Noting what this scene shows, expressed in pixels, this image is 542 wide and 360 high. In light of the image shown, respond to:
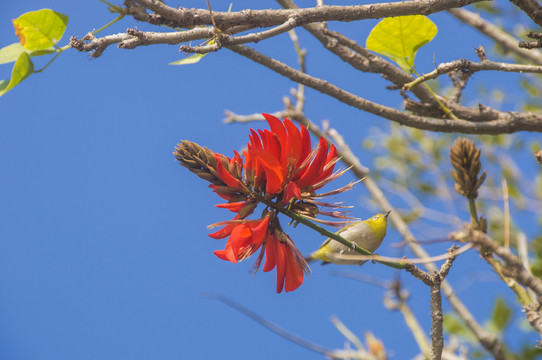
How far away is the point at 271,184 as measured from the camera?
3.14ft

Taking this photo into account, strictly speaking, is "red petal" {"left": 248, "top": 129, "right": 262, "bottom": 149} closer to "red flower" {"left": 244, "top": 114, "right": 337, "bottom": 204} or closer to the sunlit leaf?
"red flower" {"left": 244, "top": 114, "right": 337, "bottom": 204}

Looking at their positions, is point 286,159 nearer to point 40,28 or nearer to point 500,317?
point 40,28

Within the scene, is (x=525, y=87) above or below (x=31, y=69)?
above

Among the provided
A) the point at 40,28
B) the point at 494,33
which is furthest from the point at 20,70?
the point at 494,33

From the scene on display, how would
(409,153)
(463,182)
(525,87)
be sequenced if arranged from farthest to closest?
(409,153) → (525,87) → (463,182)

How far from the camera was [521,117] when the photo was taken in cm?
145

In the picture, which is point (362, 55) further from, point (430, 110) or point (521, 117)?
point (521, 117)

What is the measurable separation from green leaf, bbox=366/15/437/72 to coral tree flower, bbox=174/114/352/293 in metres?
0.42

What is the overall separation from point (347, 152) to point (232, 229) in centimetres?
108

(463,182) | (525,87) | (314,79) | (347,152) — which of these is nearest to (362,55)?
(314,79)

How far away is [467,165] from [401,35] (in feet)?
1.17

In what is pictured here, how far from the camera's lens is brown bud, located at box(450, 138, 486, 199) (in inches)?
44.9

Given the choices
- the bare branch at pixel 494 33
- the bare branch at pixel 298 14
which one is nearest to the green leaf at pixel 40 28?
the bare branch at pixel 298 14

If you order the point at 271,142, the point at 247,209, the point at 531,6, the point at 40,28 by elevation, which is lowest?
the point at 247,209
